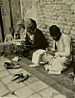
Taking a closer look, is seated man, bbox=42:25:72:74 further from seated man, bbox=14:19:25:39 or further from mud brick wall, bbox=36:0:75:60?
seated man, bbox=14:19:25:39

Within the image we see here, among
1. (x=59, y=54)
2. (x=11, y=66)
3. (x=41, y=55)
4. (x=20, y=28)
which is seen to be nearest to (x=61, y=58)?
(x=59, y=54)

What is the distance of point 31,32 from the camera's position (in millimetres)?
5918

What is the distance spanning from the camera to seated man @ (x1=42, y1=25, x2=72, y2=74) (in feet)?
15.3

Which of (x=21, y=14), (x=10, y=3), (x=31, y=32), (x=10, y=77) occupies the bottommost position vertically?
(x=10, y=77)

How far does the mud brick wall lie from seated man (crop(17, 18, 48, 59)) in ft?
1.57

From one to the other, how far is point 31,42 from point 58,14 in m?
1.40

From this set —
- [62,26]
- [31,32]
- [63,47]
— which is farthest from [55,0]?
[63,47]

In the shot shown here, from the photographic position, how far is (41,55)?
530 centimetres

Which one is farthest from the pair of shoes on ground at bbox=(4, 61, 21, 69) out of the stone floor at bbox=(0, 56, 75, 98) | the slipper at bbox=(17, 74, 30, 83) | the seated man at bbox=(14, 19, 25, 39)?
the seated man at bbox=(14, 19, 25, 39)

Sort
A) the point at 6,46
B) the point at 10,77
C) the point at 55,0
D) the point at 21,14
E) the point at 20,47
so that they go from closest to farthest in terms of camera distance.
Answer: the point at 10,77, the point at 55,0, the point at 20,47, the point at 6,46, the point at 21,14

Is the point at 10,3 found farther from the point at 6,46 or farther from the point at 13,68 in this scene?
the point at 13,68

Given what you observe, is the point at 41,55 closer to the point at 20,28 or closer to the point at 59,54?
the point at 59,54

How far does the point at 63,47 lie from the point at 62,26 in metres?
1.01

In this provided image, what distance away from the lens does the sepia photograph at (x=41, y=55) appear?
13.1 feet
